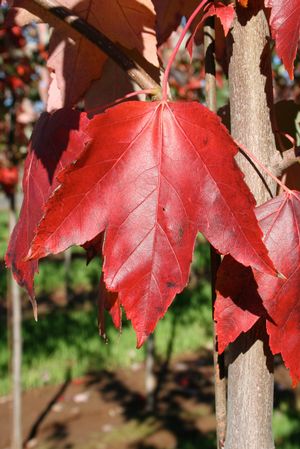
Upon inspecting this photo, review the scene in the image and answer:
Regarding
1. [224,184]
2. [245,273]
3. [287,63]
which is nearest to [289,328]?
[245,273]

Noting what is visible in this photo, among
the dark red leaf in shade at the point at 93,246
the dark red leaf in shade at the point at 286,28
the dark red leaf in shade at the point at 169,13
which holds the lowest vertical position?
the dark red leaf in shade at the point at 93,246

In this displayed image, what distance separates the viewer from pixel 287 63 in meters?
0.62

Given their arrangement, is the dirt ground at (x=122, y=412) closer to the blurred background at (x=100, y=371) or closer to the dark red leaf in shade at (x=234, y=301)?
the blurred background at (x=100, y=371)

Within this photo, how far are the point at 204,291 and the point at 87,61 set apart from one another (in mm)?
6151

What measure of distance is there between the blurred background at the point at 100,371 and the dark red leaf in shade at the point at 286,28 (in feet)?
8.06

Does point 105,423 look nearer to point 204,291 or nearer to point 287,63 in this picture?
point 204,291

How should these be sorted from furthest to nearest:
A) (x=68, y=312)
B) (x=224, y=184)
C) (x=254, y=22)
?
(x=68, y=312) → (x=254, y=22) → (x=224, y=184)

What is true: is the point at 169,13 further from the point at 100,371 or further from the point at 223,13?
the point at 100,371

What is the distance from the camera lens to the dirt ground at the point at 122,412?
3.61m

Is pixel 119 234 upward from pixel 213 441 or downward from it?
upward

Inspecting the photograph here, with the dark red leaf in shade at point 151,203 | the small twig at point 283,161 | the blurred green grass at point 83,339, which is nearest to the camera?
the dark red leaf in shade at point 151,203

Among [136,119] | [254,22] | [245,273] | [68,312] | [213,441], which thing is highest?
[254,22]

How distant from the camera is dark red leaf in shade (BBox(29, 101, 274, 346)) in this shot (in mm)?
604

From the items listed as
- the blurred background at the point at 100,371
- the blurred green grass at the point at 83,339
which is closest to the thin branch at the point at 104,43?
the blurred background at the point at 100,371
